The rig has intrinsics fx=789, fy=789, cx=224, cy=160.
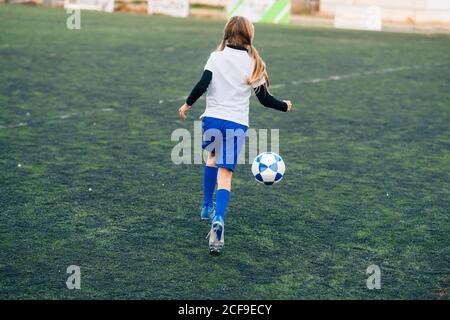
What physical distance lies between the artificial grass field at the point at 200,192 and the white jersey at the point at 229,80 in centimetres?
91

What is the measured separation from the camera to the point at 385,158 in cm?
835

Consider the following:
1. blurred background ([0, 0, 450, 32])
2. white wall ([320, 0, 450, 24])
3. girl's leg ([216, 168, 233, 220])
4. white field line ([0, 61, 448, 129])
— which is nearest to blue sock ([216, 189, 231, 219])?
girl's leg ([216, 168, 233, 220])

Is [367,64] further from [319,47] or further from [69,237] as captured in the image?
[69,237]

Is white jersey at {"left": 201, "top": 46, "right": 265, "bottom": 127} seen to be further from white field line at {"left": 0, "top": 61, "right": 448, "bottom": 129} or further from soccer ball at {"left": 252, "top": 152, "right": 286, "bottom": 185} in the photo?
white field line at {"left": 0, "top": 61, "right": 448, "bottom": 129}

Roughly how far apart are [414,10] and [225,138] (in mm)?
28196

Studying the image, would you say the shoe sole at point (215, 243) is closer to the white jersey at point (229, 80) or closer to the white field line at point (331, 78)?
the white jersey at point (229, 80)

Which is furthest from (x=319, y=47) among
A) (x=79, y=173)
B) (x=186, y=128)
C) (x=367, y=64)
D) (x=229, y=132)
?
(x=229, y=132)

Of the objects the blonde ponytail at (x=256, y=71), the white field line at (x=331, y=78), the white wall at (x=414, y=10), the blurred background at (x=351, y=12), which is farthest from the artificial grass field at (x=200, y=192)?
the white wall at (x=414, y=10)

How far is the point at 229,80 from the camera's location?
A: 5547mm

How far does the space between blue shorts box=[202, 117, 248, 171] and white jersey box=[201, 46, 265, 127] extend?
1.7 inches

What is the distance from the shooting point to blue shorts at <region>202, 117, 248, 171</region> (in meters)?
5.54

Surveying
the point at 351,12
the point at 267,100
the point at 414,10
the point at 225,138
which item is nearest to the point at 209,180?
the point at 225,138

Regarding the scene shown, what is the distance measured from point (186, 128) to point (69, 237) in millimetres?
4332

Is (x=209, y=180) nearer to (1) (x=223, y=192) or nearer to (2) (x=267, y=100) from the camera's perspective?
(1) (x=223, y=192)
